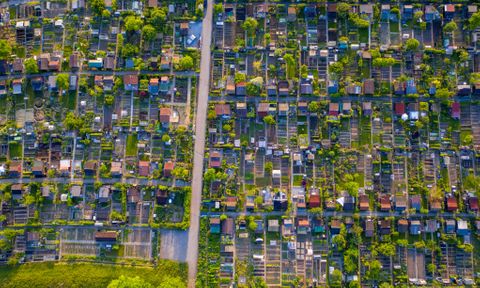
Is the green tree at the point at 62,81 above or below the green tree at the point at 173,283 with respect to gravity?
above

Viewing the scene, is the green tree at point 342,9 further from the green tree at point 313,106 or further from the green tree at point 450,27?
the green tree at point 450,27

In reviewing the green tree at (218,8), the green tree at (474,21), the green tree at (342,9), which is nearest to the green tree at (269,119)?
the green tree at (218,8)

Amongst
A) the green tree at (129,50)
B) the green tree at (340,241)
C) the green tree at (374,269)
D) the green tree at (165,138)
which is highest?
the green tree at (129,50)

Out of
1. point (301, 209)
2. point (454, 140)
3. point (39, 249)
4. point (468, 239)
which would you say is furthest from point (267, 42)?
point (39, 249)

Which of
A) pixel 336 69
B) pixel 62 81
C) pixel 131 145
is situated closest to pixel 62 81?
pixel 62 81

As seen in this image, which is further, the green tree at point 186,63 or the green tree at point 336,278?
the green tree at point 186,63

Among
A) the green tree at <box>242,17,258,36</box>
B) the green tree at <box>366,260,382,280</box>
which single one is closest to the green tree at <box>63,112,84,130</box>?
the green tree at <box>242,17,258,36</box>
